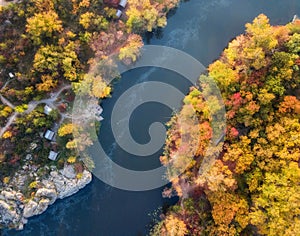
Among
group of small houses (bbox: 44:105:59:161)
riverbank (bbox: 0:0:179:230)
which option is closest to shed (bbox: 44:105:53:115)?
group of small houses (bbox: 44:105:59:161)

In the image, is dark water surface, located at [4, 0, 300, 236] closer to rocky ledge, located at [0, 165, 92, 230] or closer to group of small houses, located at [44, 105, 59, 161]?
rocky ledge, located at [0, 165, 92, 230]

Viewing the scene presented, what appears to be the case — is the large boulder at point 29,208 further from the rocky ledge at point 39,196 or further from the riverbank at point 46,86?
the riverbank at point 46,86

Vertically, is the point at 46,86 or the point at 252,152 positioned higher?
the point at 252,152

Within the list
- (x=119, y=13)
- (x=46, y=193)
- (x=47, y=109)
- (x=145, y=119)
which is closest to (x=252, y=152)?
(x=145, y=119)

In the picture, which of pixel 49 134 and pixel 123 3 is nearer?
pixel 49 134

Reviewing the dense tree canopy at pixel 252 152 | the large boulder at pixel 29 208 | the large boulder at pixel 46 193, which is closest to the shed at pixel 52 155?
the large boulder at pixel 46 193

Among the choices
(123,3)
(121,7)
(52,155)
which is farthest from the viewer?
(121,7)

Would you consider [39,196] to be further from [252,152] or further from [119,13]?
[252,152]
